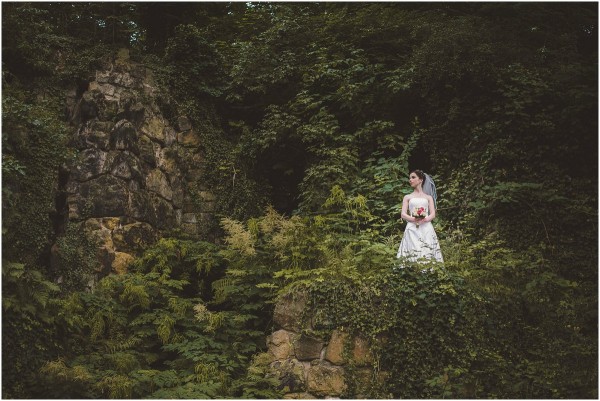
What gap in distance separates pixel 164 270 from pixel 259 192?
3422 millimetres

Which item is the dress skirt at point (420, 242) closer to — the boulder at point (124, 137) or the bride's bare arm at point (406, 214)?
the bride's bare arm at point (406, 214)

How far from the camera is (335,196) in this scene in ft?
36.6

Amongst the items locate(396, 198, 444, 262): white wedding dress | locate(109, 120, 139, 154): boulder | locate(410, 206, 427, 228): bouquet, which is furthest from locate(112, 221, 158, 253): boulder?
locate(410, 206, 427, 228): bouquet

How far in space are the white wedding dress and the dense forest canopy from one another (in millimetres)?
250

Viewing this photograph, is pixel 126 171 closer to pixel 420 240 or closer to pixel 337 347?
pixel 337 347

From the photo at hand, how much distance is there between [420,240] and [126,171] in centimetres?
680

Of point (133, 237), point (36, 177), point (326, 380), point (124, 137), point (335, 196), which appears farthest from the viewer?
point (124, 137)

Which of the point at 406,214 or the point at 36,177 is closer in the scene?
the point at 406,214

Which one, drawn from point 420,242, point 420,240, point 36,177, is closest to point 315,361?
point 420,240

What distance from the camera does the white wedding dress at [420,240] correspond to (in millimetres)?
9305

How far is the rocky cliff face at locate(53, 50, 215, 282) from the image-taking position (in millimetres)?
12078

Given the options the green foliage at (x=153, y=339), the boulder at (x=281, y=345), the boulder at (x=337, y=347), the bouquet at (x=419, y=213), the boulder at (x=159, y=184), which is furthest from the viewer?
the boulder at (x=159, y=184)

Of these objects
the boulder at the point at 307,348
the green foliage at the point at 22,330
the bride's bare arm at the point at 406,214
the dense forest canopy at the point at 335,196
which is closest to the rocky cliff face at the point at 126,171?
the dense forest canopy at the point at 335,196

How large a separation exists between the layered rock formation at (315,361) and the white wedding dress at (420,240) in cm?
178
